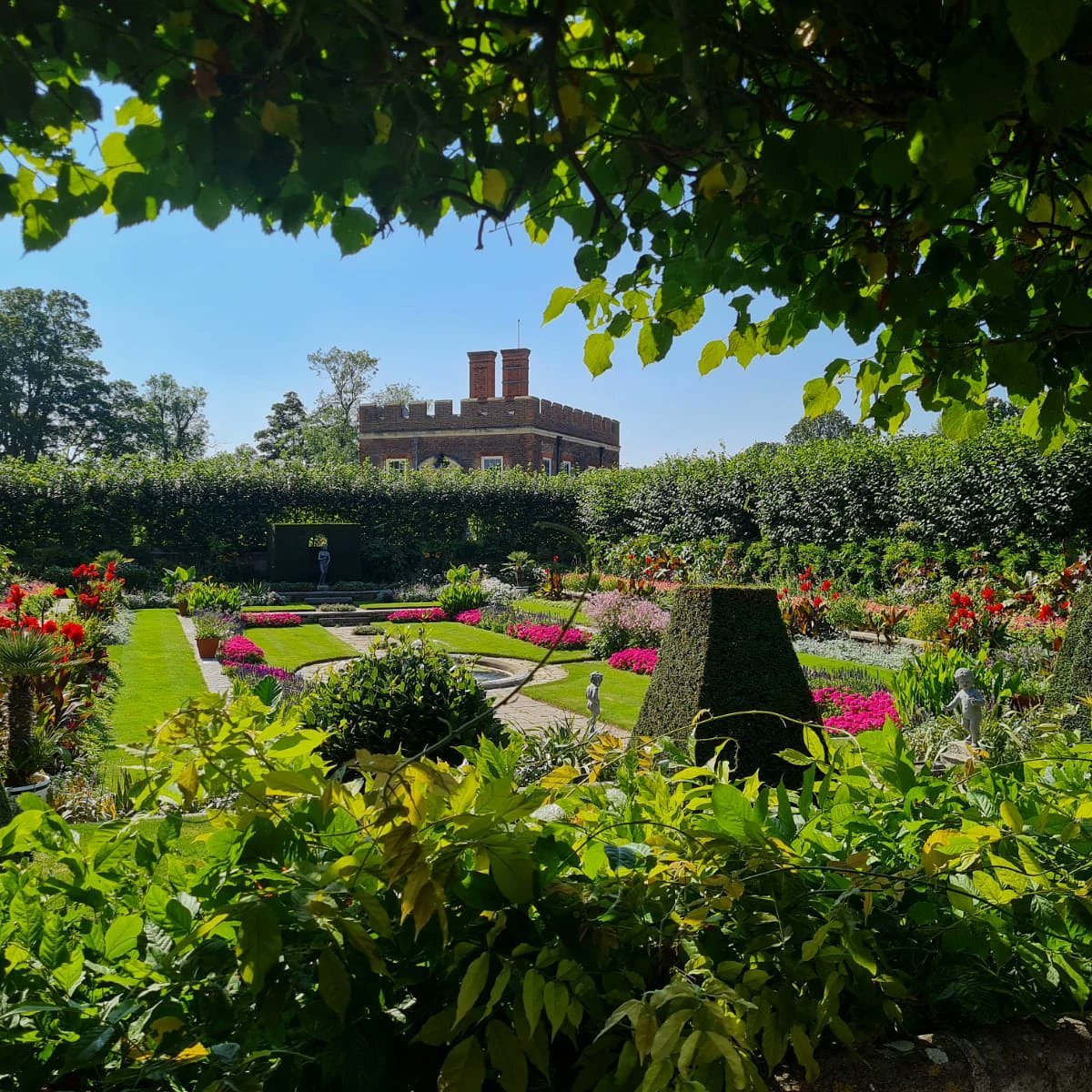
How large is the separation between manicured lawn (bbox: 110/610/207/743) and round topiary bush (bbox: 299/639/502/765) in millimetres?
1276

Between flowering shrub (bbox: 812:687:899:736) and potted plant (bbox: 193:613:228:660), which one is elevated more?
potted plant (bbox: 193:613:228:660)

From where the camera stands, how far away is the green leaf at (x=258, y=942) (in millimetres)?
1047

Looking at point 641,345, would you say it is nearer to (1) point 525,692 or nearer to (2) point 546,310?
(2) point 546,310

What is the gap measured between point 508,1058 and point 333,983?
253 mm

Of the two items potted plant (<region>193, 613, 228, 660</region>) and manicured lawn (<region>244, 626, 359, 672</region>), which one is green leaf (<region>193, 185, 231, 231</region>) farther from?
potted plant (<region>193, 613, 228, 660</region>)

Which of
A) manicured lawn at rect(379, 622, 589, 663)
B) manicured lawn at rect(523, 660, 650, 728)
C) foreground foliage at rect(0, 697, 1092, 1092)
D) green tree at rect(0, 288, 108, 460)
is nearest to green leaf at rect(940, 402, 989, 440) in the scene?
foreground foliage at rect(0, 697, 1092, 1092)

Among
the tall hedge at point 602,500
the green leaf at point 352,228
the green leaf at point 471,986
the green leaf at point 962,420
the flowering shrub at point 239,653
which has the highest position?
the tall hedge at point 602,500

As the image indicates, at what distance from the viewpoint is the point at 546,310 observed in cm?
247

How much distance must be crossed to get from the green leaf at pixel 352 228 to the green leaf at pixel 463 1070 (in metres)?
1.51

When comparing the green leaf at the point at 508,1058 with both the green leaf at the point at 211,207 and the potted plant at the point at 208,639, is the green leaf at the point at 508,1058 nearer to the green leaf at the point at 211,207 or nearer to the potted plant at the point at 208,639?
the green leaf at the point at 211,207

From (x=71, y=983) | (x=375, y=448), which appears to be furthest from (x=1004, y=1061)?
(x=375, y=448)

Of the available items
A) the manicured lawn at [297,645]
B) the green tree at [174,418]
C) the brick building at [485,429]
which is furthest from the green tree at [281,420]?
the manicured lawn at [297,645]

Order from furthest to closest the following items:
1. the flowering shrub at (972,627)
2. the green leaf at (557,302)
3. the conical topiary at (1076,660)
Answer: the flowering shrub at (972,627)
the conical topiary at (1076,660)
the green leaf at (557,302)

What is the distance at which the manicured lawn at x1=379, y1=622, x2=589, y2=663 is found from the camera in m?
11.3
